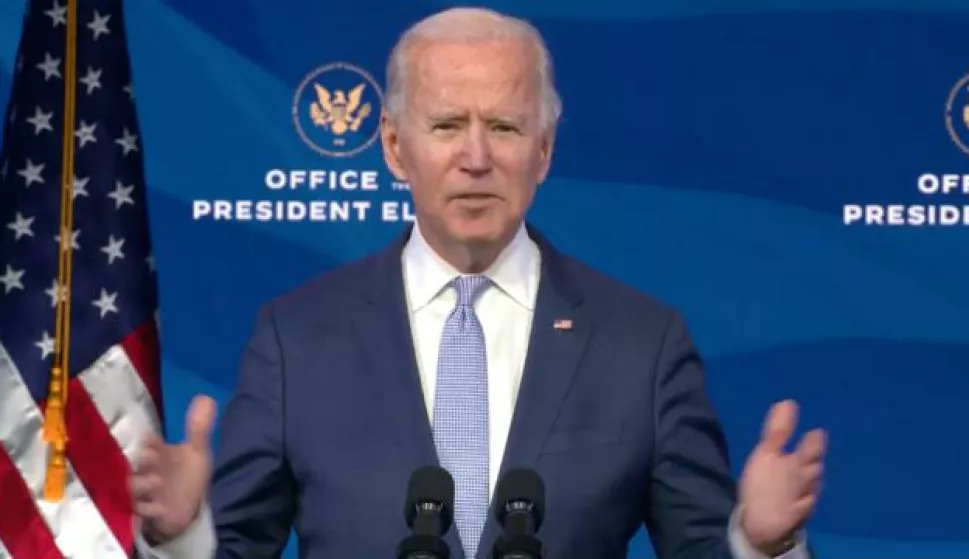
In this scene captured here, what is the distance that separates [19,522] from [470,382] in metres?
1.64

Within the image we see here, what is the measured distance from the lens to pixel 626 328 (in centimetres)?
237

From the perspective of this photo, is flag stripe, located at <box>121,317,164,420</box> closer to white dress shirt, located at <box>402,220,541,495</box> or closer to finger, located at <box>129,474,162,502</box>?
white dress shirt, located at <box>402,220,541,495</box>

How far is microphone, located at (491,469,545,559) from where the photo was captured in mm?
1683

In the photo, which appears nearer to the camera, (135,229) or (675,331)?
(675,331)

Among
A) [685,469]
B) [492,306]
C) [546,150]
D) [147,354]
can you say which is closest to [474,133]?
[546,150]

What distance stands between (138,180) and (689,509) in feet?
5.83

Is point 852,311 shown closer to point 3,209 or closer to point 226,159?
point 226,159

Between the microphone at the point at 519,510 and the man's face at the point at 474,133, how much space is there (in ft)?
1.80

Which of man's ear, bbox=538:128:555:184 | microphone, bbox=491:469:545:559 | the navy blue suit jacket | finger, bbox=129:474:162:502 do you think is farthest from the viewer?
man's ear, bbox=538:128:555:184

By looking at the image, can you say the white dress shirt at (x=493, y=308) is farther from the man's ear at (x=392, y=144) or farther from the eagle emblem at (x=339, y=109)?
the eagle emblem at (x=339, y=109)

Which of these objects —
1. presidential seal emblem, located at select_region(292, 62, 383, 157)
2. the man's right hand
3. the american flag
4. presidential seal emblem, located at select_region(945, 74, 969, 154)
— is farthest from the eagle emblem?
the man's right hand

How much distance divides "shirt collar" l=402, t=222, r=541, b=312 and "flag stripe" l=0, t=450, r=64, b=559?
5.05 feet

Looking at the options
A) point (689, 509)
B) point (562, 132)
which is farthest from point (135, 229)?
point (689, 509)

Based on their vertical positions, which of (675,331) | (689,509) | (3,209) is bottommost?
(689,509)
